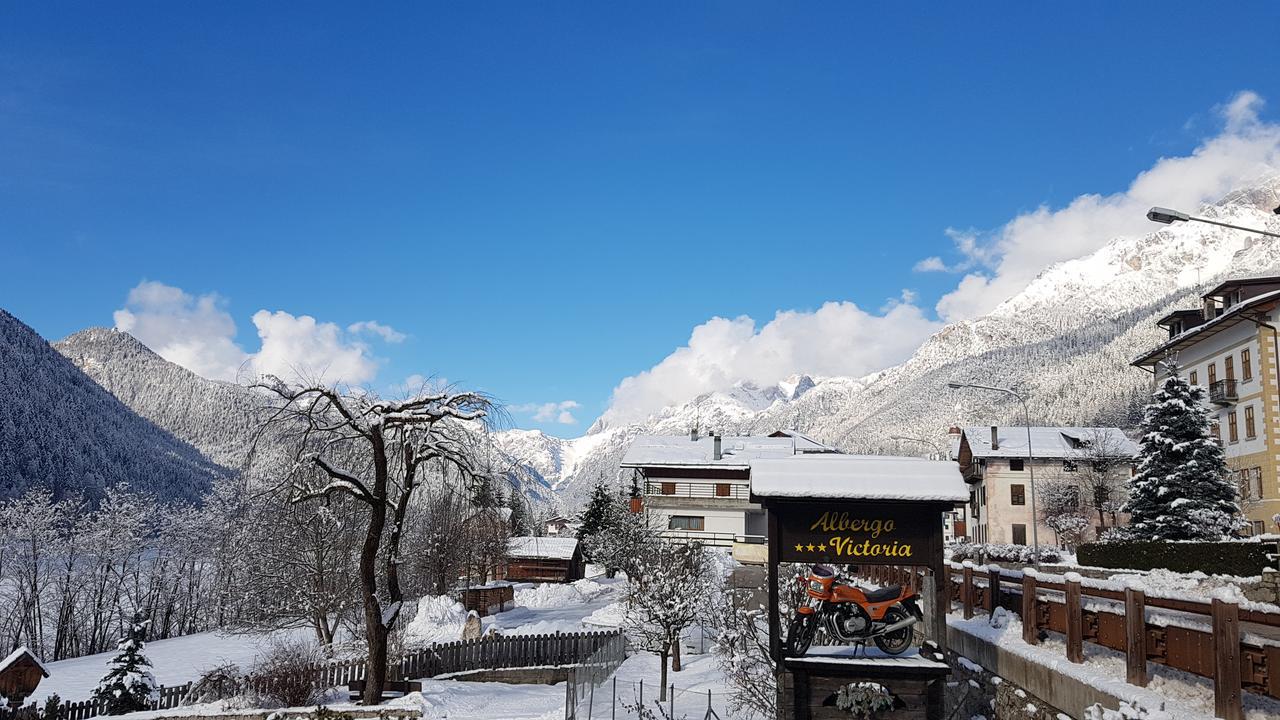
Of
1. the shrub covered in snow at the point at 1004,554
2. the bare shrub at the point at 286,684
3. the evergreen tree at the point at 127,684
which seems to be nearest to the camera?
the bare shrub at the point at 286,684

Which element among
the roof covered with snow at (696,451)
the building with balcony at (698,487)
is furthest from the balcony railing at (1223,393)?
the roof covered with snow at (696,451)

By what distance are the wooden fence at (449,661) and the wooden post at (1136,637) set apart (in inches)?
783

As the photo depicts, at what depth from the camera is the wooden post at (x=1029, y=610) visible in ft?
34.8

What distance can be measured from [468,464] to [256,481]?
629cm

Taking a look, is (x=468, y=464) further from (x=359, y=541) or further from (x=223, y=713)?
(x=359, y=541)

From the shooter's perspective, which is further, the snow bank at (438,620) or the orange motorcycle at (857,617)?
the snow bank at (438,620)

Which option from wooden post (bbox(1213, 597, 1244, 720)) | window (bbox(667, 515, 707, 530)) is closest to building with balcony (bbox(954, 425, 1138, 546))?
window (bbox(667, 515, 707, 530))

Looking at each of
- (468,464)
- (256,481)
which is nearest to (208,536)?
(256,481)

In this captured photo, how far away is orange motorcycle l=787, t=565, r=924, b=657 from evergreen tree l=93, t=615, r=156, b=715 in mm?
19964

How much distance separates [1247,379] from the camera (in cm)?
4316

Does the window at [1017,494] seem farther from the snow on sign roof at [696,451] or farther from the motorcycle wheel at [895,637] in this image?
the motorcycle wheel at [895,637]

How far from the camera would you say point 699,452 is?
237ft

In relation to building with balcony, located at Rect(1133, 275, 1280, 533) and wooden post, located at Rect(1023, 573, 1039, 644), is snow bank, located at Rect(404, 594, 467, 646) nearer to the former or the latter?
wooden post, located at Rect(1023, 573, 1039, 644)

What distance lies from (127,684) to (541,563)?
148 ft
